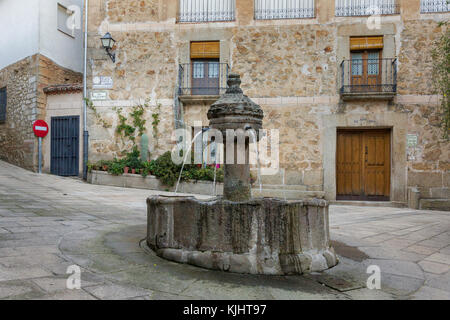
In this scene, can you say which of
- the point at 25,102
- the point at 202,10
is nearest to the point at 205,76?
the point at 202,10

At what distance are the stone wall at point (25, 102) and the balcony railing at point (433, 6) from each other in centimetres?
1111

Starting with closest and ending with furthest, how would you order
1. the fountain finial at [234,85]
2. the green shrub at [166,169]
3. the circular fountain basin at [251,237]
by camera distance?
the circular fountain basin at [251,237] < the fountain finial at [234,85] < the green shrub at [166,169]

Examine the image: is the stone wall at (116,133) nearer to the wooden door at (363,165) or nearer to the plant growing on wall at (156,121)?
the plant growing on wall at (156,121)

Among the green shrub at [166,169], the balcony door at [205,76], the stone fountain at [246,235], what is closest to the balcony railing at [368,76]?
the balcony door at [205,76]

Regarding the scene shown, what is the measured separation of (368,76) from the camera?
9.14 m

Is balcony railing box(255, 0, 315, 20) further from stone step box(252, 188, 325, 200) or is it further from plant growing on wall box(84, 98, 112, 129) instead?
plant growing on wall box(84, 98, 112, 129)

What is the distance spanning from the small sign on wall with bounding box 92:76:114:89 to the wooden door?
6805 mm

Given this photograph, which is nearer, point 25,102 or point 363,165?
point 363,165

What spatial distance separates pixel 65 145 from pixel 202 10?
586cm

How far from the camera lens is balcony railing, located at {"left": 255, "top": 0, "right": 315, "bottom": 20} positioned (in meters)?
9.44

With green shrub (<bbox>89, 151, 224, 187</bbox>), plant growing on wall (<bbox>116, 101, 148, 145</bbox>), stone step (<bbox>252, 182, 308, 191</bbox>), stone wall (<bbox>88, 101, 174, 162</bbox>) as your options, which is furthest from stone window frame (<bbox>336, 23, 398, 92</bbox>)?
plant growing on wall (<bbox>116, 101, 148, 145</bbox>)

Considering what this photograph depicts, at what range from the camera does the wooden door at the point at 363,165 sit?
9.09m

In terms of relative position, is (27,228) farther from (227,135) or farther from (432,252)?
(432,252)

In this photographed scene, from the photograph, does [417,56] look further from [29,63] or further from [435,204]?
[29,63]
